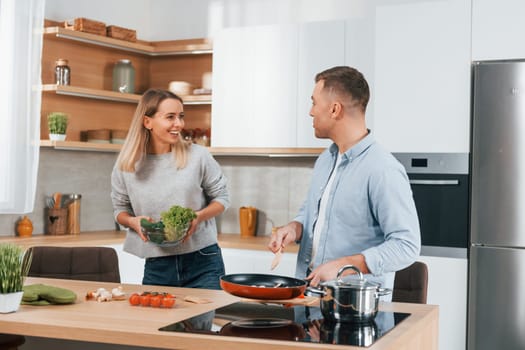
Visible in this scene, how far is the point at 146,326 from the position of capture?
6.63ft

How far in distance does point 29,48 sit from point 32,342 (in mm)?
2752

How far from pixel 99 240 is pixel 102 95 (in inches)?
39.8

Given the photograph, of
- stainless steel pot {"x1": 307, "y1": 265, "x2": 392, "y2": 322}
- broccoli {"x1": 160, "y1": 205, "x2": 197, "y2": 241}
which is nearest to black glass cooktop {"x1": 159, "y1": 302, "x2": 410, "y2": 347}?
stainless steel pot {"x1": 307, "y1": 265, "x2": 392, "y2": 322}

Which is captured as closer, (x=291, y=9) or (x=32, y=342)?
(x=32, y=342)

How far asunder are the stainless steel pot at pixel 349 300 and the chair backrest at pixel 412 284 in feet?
2.96

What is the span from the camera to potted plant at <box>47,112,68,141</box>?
493 cm

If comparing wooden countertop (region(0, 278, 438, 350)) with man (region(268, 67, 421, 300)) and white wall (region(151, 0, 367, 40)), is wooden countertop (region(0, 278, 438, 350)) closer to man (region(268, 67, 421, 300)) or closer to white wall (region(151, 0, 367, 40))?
man (region(268, 67, 421, 300))

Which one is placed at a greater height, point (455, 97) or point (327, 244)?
point (455, 97)

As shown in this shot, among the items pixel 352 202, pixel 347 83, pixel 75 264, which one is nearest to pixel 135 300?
pixel 352 202

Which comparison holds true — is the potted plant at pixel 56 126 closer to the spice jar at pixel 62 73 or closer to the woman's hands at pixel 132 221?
the spice jar at pixel 62 73

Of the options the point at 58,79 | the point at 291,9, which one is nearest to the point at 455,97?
the point at 291,9

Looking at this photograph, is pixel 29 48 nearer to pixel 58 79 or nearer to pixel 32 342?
pixel 58 79

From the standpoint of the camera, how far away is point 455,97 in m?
4.37

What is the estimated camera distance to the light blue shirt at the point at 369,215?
98.0 inches
